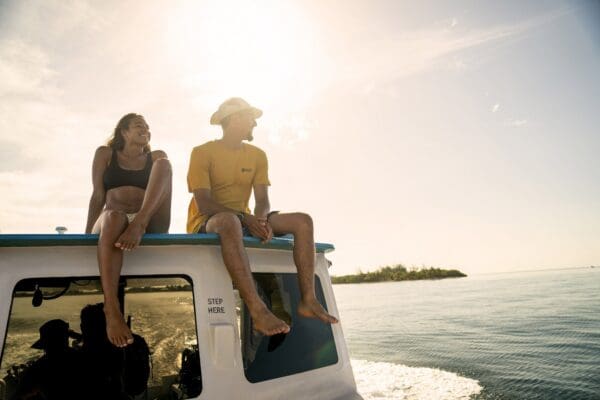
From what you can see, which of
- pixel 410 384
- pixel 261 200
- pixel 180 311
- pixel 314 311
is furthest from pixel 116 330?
pixel 410 384

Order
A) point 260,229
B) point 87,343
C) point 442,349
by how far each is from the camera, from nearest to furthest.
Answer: point 87,343
point 260,229
point 442,349

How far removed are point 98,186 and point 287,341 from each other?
1854 mm

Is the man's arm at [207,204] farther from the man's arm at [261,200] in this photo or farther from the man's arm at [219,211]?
the man's arm at [261,200]

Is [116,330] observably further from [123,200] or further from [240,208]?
[240,208]

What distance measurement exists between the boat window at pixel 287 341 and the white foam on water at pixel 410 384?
507 cm

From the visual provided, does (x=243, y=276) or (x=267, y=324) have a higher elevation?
(x=243, y=276)

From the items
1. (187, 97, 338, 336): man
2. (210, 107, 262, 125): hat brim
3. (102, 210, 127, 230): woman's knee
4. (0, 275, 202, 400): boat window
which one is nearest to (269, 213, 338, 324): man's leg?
(187, 97, 338, 336): man

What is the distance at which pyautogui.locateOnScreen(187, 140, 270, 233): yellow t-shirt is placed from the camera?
3.28m

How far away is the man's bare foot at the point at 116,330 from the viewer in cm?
199

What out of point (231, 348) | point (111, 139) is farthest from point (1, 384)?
point (111, 139)

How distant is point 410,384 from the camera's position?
841cm

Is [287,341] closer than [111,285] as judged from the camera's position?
No

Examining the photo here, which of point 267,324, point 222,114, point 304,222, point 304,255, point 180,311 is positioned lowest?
point 267,324

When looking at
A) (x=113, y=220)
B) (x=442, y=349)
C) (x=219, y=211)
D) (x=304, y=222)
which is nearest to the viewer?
(x=113, y=220)
